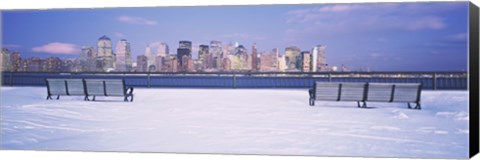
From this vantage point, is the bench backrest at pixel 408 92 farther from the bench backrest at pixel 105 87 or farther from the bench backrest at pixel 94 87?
the bench backrest at pixel 94 87

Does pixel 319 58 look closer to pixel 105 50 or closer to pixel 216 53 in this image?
pixel 216 53

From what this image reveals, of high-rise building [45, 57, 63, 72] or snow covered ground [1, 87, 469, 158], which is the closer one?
snow covered ground [1, 87, 469, 158]

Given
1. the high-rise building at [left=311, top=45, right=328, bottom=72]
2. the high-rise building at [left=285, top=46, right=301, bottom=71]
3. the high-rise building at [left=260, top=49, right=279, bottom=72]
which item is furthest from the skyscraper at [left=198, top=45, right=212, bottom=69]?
the high-rise building at [left=311, top=45, right=328, bottom=72]

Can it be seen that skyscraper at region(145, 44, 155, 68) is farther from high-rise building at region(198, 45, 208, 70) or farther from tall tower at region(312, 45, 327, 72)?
tall tower at region(312, 45, 327, 72)

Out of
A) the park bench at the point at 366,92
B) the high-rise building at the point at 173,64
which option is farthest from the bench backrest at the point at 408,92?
the high-rise building at the point at 173,64

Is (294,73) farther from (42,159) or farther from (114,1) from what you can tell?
(42,159)

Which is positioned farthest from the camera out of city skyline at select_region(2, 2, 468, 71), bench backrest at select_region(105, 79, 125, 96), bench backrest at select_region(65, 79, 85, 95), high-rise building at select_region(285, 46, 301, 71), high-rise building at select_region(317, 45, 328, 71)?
bench backrest at select_region(65, 79, 85, 95)
